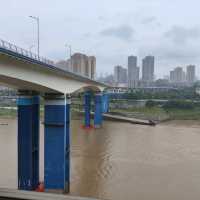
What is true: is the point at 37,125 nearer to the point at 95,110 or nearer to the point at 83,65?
the point at 95,110

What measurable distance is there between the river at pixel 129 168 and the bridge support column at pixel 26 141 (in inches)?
56.0

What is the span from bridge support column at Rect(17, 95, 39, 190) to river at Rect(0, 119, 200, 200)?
1.42 m

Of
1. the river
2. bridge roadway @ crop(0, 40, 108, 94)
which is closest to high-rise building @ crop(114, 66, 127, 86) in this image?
the river

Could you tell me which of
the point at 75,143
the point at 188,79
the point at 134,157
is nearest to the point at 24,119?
the point at 134,157

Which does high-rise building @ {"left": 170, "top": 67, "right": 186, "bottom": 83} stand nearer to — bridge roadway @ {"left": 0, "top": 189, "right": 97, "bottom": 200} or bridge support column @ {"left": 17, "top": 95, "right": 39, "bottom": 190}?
bridge support column @ {"left": 17, "top": 95, "right": 39, "bottom": 190}

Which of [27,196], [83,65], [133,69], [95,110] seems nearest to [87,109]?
[95,110]

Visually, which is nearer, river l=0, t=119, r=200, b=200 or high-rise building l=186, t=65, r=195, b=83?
river l=0, t=119, r=200, b=200

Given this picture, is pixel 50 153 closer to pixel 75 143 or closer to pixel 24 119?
pixel 24 119

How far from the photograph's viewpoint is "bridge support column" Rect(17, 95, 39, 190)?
11.2m

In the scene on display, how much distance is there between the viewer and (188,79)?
541 feet

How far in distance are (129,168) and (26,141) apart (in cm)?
667

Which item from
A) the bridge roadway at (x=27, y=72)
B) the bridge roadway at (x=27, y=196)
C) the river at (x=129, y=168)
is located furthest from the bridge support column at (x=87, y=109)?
the bridge roadway at (x=27, y=196)

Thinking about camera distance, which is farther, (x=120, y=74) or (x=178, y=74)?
(x=178, y=74)

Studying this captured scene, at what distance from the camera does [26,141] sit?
11.3 m
